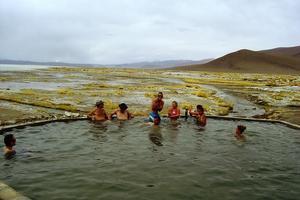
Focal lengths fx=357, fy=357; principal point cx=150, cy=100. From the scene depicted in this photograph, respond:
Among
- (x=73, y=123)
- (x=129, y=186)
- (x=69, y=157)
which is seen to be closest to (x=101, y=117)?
(x=73, y=123)

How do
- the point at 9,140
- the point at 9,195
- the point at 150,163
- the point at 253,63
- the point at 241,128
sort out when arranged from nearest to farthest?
the point at 9,195 < the point at 150,163 < the point at 9,140 < the point at 241,128 < the point at 253,63

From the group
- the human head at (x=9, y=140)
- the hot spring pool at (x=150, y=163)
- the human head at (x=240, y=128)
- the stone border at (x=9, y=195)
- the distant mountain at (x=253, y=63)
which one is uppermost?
the distant mountain at (x=253, y=63)

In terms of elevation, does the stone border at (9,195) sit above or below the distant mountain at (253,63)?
below

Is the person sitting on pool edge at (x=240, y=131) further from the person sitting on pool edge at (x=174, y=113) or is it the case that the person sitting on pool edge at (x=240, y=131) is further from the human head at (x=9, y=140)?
the human head at (x=9, y=140)

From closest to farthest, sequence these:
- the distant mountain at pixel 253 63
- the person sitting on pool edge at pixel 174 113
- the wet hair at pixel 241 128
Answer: the wet hair at pixel 241 128 → the person sitting on pool edge at pixel 174 113 → the distant mountain at pixel 253 63

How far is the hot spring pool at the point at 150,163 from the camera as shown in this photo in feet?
26.8

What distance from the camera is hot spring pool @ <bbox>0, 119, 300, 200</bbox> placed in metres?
8.18

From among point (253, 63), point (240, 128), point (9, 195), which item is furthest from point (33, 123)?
point (253, 63)

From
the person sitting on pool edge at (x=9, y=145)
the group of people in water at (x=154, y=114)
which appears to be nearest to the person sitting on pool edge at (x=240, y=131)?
the group of people in water at (x=154, y=114)

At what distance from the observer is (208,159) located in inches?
428

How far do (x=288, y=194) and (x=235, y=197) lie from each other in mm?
1355

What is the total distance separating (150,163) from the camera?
10211 millimetres

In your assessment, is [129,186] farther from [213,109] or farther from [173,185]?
[213,109]

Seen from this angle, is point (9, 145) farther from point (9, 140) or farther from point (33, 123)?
point (33, 123)
